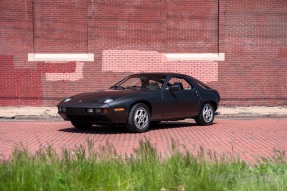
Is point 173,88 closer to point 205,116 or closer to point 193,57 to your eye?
point 205,116

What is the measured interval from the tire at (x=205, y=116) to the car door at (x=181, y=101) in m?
0.33

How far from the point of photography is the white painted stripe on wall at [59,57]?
59.1 feet

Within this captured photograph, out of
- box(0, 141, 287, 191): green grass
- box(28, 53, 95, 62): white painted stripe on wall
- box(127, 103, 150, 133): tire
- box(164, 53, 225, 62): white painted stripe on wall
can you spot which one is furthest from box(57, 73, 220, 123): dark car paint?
box(28, 53, 95, 62): white painted stripe on wall

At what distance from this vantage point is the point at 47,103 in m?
18.1

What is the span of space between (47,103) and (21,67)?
1560 millimetres

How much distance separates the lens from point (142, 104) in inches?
447

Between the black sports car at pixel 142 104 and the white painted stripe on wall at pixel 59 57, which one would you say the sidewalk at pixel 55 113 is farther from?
the black sports car at pixel 142 104

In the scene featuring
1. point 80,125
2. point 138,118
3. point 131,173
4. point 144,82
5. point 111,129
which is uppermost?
point 144,82

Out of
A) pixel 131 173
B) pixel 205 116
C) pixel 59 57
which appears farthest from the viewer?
pixel 59 57

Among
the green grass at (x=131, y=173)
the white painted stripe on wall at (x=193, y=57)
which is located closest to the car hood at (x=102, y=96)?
the green grass at (x=131, y=173)

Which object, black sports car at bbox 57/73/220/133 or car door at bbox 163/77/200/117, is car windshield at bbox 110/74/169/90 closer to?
black sports car at bbox 57/73/220/133

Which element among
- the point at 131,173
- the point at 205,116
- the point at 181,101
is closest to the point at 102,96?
the point at 181,101

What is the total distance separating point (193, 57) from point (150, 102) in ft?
23.9

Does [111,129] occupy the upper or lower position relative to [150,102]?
lower
